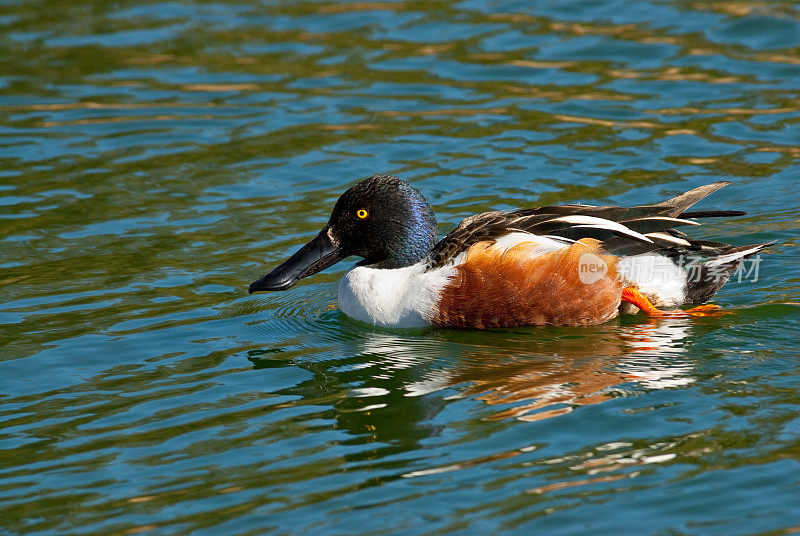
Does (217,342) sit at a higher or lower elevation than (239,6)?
lower

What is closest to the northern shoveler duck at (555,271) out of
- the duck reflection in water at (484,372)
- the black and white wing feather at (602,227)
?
the black and white wing feather at (602,227)

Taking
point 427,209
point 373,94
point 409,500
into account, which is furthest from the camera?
point 373,94

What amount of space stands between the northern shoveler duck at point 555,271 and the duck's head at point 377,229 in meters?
A: 0.08

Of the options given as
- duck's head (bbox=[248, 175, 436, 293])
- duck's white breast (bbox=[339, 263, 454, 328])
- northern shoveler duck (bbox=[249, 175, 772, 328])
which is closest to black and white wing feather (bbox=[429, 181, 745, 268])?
northern shoveler duck (bbox=[249, 175, 772, 328])

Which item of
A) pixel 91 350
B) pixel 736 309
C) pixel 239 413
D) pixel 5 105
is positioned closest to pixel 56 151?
pixel 5 105

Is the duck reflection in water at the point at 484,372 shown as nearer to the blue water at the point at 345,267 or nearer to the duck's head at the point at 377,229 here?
the blue water at the point at 345,267

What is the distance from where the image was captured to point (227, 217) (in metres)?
8.71

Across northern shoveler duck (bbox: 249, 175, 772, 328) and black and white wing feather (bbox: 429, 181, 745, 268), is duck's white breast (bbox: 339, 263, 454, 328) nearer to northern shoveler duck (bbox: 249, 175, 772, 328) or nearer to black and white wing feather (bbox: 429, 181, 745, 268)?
northern shoveler duck (bbox: 249, 175, 772, 328)

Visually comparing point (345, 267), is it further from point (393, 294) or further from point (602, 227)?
point (602, 227)

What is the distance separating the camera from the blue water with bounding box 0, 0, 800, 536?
15.1 ft

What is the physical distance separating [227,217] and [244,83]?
330cm

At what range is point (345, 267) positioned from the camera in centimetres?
798

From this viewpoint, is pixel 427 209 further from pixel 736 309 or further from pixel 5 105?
pixel 5 105

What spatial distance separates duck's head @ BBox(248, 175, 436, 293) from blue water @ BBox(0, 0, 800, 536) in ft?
1.18
